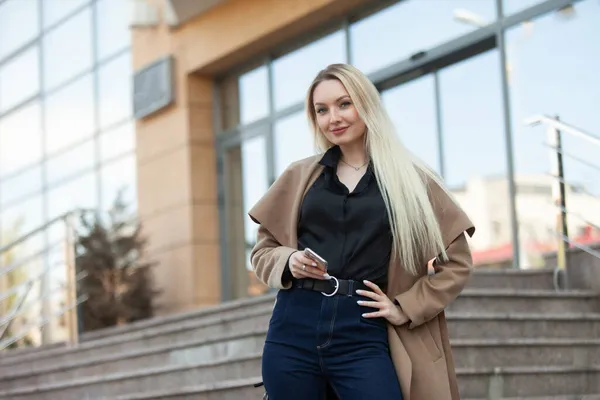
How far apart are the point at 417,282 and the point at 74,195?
11960 millimetres

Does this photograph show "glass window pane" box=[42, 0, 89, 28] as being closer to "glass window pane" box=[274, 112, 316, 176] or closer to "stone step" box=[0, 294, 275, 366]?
"glass window pane" box=[274, 112, 316, 176]

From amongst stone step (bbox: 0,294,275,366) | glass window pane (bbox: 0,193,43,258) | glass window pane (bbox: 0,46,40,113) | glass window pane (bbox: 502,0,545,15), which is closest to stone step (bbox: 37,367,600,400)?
stone step (bbox: 0,294,275,366)

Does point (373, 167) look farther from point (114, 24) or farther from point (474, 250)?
point (114, 24)

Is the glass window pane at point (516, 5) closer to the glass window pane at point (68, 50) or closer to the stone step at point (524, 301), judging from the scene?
the stone step at point (524, 301)

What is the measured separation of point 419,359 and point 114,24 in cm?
1149

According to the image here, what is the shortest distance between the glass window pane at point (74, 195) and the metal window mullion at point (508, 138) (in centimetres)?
664

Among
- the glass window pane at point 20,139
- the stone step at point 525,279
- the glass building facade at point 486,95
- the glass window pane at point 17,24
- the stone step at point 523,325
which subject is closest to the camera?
the stone step at point 523,325

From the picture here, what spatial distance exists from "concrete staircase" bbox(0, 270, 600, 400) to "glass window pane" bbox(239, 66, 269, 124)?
4.00 metres

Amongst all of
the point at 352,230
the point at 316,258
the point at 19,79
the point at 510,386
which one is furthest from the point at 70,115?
the point at 316,258

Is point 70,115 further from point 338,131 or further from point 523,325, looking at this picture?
point 338,131

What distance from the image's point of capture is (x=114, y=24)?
1367 centimetres

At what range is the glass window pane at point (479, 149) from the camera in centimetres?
898

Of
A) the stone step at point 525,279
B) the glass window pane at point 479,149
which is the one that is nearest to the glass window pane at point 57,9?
the glass window pane at point 479,149

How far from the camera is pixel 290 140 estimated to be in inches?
446
